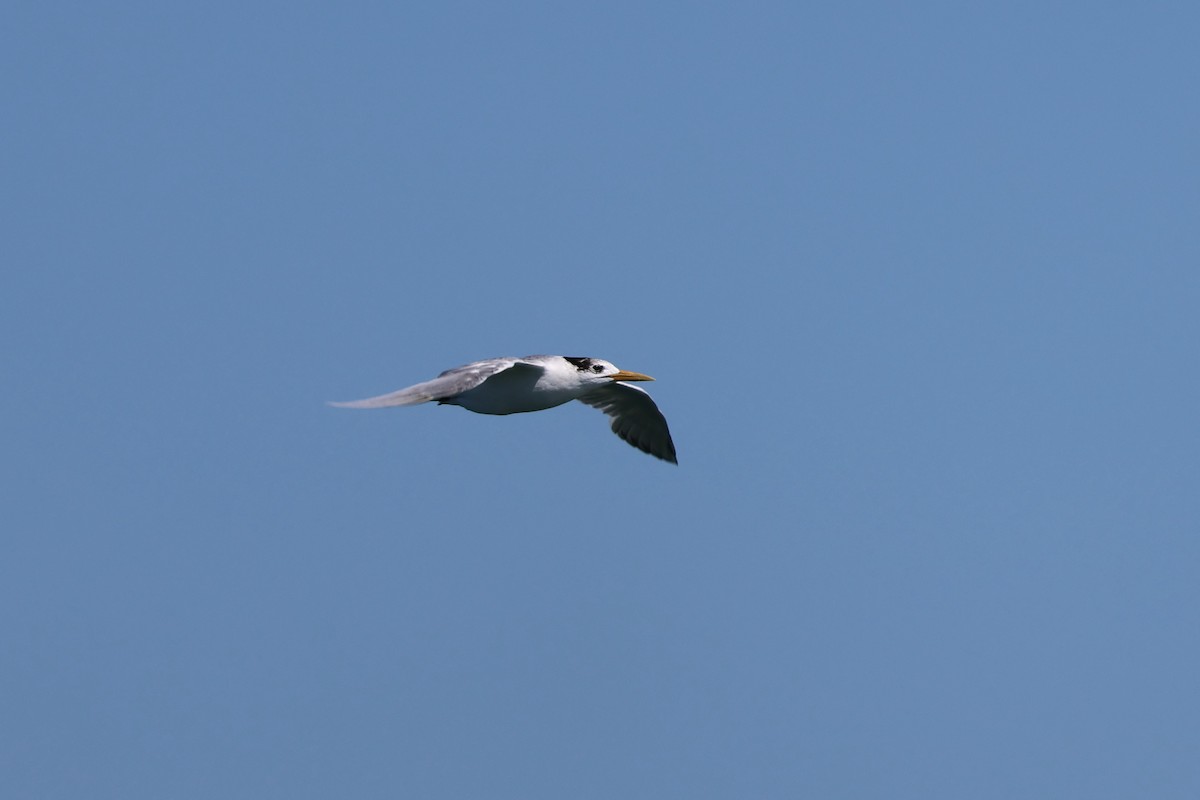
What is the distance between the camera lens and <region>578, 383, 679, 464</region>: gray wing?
1459 inches

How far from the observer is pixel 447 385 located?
1119 inches

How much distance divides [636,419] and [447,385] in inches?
407

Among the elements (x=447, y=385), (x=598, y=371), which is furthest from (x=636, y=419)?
(x=447, y=385)

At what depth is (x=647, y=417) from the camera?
3766cm

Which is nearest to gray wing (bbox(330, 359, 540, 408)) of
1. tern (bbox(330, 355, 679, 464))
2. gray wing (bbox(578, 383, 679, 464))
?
tern (bbox(330, 355, 679, 464))

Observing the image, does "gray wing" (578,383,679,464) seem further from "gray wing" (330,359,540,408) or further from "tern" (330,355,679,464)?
"gray wing" (330,359,540,408)

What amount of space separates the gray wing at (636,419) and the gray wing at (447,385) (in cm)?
701

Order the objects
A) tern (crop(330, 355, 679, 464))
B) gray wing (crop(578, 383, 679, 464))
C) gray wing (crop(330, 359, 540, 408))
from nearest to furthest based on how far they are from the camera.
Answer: gray wing (crop(330, 359, 540, 408)), tern (crop(330, 355, 679, 464)), gray wing (crop(578, 383, 679, 464))

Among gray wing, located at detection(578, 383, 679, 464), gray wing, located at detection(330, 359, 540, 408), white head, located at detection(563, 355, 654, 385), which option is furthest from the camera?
gray wing, located at detection(578, 383, 679, 464)

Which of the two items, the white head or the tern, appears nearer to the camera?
the tern

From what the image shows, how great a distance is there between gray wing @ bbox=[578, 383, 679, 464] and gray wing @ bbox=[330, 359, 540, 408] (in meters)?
7.01

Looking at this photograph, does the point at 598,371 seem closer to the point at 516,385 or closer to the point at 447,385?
the point at 516,385

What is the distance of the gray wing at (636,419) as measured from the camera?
37.1m

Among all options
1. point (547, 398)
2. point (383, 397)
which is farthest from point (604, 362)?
point (383, 397)
